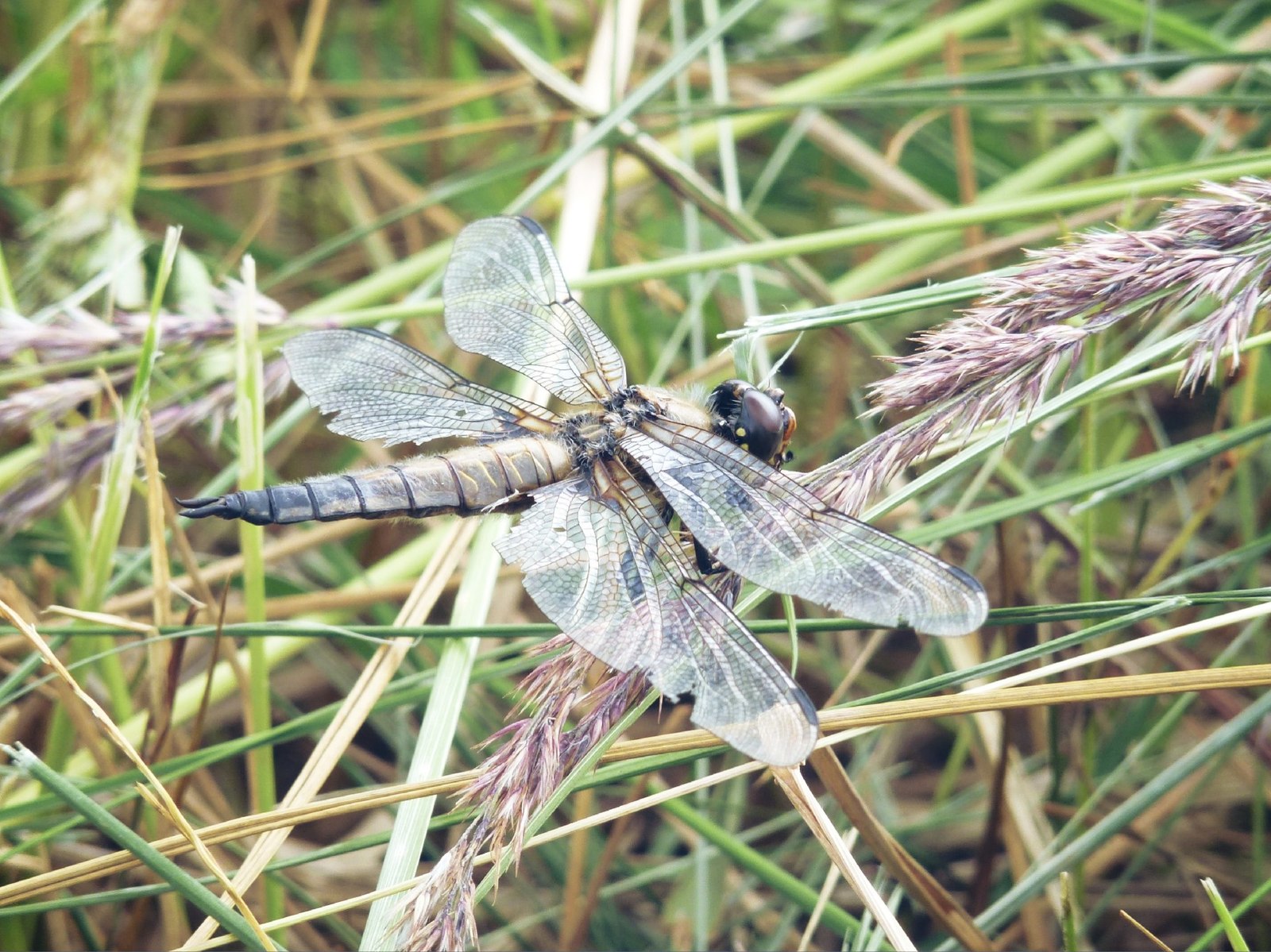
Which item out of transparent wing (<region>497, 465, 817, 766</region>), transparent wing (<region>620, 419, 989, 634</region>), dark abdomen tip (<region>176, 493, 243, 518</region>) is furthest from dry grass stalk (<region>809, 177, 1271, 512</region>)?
dark abdomen tip (<region>176, 493, 243, 518</region>)

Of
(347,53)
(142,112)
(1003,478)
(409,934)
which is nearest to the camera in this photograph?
(409,934)

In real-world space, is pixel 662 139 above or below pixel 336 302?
above

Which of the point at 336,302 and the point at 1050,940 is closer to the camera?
the point at 1050,940

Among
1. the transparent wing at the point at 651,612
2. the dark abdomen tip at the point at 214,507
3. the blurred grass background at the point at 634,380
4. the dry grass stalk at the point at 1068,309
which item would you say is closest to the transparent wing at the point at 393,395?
the blurred grass background at the point at 634,380

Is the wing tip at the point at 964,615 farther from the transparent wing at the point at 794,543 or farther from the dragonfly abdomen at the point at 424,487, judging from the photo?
the dragonfly abdomen at the point at 424,487

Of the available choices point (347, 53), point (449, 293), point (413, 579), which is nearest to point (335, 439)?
point (413, 579)

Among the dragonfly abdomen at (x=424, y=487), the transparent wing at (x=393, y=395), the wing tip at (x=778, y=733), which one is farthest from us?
the transparent wing at (x=393, y=395)

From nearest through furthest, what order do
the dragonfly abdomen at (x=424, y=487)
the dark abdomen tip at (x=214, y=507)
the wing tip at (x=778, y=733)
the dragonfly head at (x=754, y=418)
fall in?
the wing tip at (x=778, y=733) < the dark abdomen tip at (x=214, y=507) < the dragonfly abdomen at (x=424, y=487) < the dragonfly head at (x=754, y=418)

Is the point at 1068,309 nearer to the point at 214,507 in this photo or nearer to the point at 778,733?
the point at 778,733

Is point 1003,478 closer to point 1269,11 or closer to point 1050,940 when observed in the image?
A: point 1050,940
